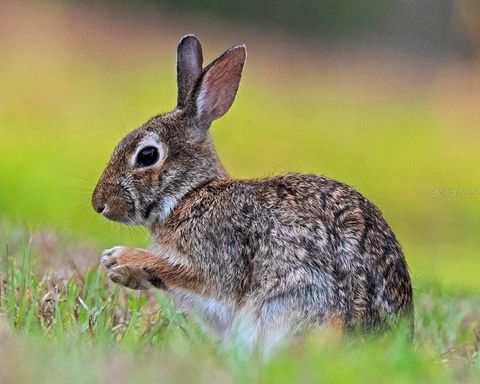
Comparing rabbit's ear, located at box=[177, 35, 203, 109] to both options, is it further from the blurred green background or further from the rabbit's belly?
the blurred green background

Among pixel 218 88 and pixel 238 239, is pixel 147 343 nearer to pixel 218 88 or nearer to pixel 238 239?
pixel 238 239

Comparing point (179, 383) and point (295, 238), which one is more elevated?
point (295, 238)

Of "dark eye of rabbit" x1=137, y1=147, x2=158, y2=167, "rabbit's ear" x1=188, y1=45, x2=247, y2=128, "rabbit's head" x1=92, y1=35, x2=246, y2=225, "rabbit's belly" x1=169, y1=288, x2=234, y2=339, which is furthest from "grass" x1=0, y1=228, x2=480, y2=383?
"rabbit's ear" x1=188, y1=45, x2=247, y2=128

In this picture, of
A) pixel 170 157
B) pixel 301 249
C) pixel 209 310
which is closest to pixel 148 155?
pixel 170 157

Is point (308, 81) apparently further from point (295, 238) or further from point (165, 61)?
point (295, 238)

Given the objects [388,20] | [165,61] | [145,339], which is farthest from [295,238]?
[388,20]

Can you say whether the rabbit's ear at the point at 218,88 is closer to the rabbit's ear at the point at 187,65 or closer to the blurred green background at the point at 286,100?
A: the rabbit's ear at the point at 187,65
